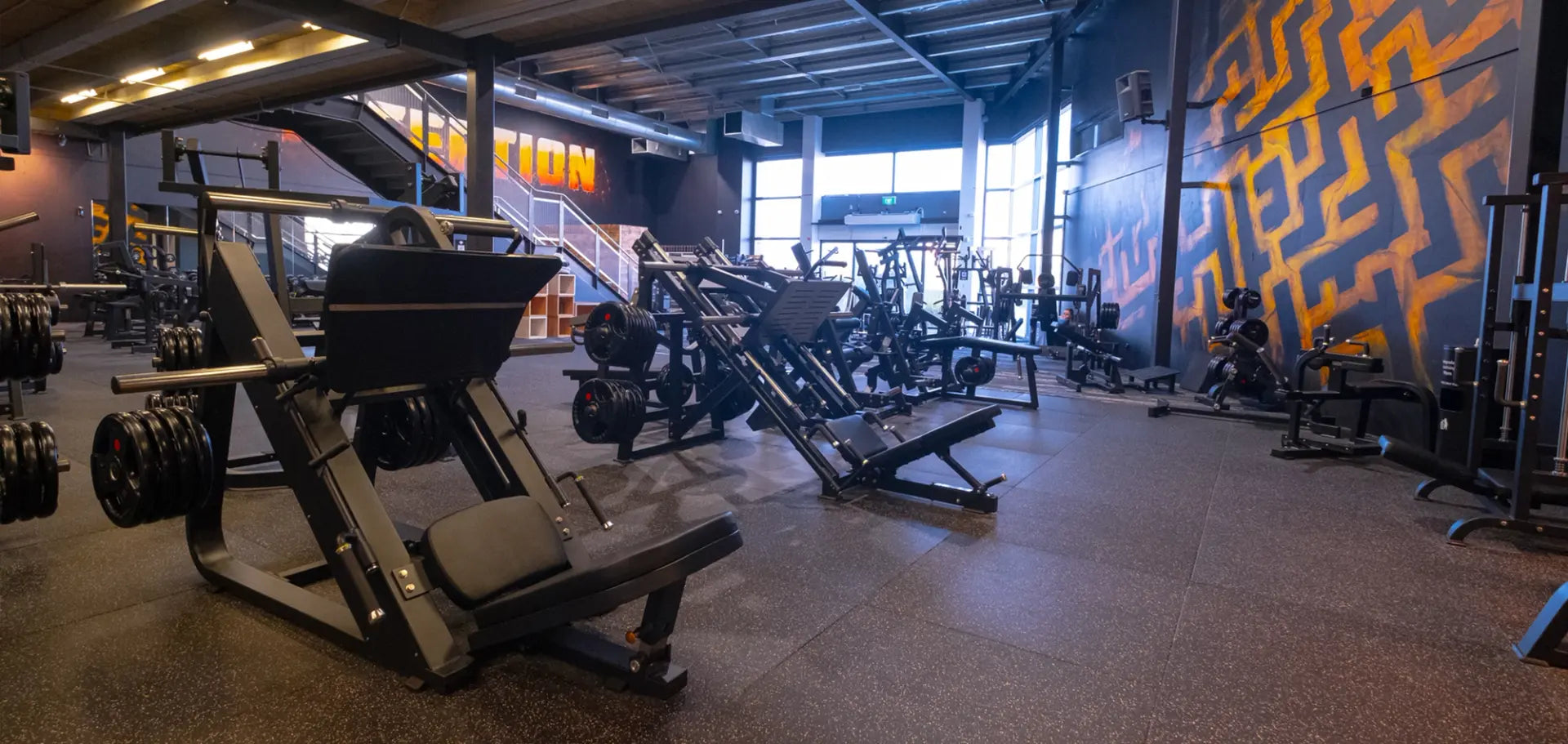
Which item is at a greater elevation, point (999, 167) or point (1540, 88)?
point (999, 167)

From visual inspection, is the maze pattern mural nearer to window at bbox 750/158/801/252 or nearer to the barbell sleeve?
the barbell sleeve

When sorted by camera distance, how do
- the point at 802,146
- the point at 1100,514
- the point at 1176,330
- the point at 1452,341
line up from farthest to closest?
1. the point at 802,146
2. the point at 1176,330
3. the point at 1452,341
4. the point at 1100,514

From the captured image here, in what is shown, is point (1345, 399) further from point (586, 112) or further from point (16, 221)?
point (586, 112)

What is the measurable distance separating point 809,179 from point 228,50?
1119 centimetres

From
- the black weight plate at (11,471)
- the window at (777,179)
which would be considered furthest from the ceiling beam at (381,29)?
the window at (777,179)

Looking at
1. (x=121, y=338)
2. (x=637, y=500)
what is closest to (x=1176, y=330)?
(x=637, y=500)

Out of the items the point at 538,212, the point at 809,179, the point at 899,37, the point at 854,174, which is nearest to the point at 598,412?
the point at 538,212

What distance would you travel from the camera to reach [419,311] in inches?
75.5

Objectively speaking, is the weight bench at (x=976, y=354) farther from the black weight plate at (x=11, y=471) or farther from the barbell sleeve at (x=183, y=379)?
the black weight plate at (x=11, y=471)

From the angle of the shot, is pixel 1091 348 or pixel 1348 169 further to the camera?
pixel 1091 348

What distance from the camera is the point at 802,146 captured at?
17.1 metres

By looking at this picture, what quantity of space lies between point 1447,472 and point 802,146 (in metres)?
14.7

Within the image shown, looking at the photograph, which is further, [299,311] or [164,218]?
[164,218]

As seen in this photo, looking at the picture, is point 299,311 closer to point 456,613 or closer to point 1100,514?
point 456,613
